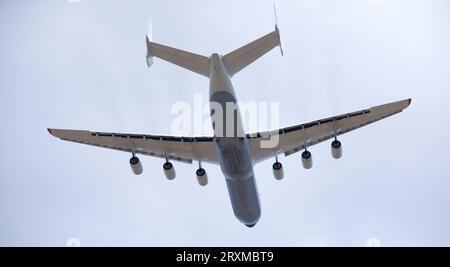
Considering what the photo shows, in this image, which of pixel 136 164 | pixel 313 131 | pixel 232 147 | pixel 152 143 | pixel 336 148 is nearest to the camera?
pixel 232 147

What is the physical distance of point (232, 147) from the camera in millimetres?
28516

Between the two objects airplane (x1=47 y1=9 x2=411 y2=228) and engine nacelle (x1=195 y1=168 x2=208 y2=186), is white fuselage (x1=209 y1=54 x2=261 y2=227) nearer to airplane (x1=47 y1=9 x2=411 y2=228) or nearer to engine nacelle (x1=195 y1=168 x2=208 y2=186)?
airplane (x1=47 y1=9 x2=411 y2=228)

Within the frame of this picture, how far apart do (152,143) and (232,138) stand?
6.23 m

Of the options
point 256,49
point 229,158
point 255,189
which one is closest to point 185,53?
point 256,49

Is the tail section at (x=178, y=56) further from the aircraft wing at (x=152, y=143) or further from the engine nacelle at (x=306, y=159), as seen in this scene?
the engine nacelle at (x=306, y=159)

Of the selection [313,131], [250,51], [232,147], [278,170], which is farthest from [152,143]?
[313,131]

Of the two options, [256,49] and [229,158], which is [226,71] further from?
[229,158]

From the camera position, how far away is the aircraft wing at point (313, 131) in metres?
30.8

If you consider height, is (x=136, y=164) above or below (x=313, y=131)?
below

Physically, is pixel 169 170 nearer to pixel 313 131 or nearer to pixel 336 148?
pixel 313 131

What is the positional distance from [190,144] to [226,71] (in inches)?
246

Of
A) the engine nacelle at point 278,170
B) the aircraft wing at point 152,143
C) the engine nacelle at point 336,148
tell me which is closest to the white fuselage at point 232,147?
the engine nacelle at point 278,170
